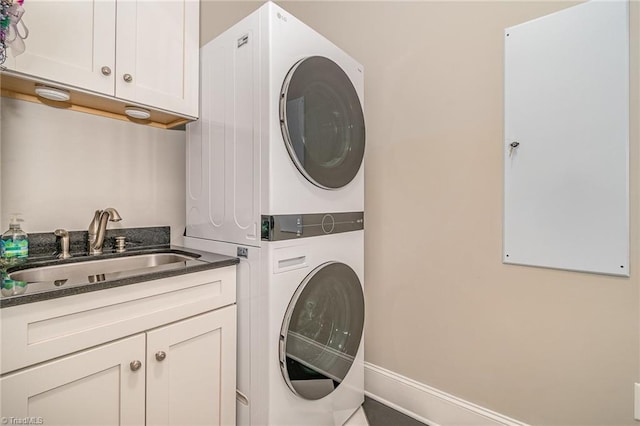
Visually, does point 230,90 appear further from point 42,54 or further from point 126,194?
point 126,194

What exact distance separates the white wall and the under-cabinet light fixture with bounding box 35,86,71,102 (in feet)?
0.54

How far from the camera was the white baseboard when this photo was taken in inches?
55.7

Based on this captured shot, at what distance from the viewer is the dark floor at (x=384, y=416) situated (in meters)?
1.56

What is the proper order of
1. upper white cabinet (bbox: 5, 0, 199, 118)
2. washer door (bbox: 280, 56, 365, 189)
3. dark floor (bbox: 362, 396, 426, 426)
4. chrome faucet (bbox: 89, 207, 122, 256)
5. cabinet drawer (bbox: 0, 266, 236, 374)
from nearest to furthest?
1. cabinet drawer (bbox: 0, 266, 236, 374)
2. upper white cabinet (bbox: 5, 0, 199, 118)
3. washer door (bbox: 280, 56, 365, 189)
4. chrome faucet (bbox: 89, 207, 122, 256)
5. dark floor (bbox: 362, 396, 426, 426)

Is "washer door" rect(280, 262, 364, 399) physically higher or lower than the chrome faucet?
lower

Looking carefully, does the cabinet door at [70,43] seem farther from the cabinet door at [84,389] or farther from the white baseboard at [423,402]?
the white baseboard at [423,402]

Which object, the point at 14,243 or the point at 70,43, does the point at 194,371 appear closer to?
the point at 14,243

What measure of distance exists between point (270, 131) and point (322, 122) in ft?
0.96

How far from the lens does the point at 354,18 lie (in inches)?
75.3

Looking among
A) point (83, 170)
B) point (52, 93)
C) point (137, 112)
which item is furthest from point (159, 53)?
point (83, 170)

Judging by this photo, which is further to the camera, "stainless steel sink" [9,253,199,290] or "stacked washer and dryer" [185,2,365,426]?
"stacked washer and dryer" [185,2,365,426]

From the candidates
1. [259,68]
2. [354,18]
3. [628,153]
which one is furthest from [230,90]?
[628,153]

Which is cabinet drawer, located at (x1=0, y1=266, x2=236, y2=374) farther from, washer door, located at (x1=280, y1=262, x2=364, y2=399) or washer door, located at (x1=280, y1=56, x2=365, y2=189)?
washer door, located at (x1=280, y1=56, x2=365, y2=189)

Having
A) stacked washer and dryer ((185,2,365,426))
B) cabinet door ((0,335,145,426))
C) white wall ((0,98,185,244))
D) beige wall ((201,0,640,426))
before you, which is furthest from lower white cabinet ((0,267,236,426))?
beige wall ((201,0,640,426))
